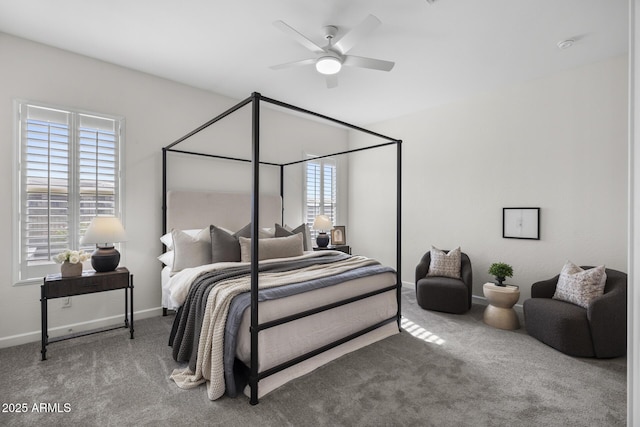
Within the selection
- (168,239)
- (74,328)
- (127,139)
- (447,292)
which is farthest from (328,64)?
(74,328)

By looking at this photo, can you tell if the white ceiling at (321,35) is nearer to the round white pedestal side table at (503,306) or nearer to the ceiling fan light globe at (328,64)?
the ceiling fan light globe at (328,64)

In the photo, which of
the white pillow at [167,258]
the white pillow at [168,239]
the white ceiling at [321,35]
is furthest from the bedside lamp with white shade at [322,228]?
the white pillow at [167,258]

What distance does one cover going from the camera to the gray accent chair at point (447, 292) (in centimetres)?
374

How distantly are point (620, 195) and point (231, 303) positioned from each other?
412cm

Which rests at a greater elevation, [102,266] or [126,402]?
[102,266]

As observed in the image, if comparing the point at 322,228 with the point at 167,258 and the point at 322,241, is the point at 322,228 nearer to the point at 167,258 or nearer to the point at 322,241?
the point at 322,241

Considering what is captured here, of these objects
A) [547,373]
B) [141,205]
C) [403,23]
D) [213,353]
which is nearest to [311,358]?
[213,353]

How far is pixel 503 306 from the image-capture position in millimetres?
3359

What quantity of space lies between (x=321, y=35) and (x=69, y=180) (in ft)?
9.62

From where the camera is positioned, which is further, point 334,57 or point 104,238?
point 104,238

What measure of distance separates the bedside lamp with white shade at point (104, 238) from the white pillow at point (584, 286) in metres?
4.43

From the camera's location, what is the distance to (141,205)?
361cm

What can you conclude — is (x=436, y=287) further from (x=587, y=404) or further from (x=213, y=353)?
(x=213, y=353)

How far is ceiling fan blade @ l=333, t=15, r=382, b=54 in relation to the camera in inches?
87.1
